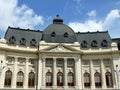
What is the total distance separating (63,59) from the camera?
4778cm

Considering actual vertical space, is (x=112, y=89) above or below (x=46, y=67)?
below

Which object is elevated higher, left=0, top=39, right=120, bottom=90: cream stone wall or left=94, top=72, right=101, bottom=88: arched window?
left=0, top=39, right=120, bottom=90: cream stone wall

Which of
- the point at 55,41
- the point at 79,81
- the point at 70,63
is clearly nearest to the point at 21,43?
the point at 55,41

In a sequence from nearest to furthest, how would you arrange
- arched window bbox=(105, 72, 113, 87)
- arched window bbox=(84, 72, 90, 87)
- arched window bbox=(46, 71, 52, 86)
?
arched window bbox=(46, 71, 52, 86) < arched window bbox=(105, 72, 113, 87) < arched window bbox=(84, 72, 90, 87)

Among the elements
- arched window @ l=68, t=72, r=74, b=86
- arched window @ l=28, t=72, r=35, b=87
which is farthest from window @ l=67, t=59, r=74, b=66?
arched window @ l=28, t=72, r=35, b=87

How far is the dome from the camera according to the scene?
5038 centimetres

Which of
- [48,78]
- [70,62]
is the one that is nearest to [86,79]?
[70,62]

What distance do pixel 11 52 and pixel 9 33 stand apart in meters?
6.00

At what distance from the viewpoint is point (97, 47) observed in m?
50.1

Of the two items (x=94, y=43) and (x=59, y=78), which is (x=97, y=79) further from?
(x=94, y=43)

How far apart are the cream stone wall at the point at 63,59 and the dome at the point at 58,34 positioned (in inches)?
74.8

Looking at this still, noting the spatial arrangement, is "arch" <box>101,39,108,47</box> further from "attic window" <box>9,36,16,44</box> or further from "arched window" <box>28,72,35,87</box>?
"attic window" <box>9,36,16,44</box>

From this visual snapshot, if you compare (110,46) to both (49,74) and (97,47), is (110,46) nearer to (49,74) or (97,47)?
(97,47)

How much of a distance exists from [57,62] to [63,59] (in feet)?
5.50
